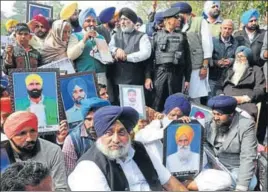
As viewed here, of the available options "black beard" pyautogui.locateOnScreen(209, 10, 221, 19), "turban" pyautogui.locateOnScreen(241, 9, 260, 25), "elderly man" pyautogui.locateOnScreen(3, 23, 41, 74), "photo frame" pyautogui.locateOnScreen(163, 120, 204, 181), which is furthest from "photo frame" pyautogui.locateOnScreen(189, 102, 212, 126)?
"turban" pyautogui.locateOnScreen(241, 9, 260, 25)

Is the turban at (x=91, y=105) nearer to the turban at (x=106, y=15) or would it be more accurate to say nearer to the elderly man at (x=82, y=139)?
the elderly man at (x=82, y=139)

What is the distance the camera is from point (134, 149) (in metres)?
3.85

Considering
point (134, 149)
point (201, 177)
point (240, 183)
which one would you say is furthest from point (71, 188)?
point (240, 183)

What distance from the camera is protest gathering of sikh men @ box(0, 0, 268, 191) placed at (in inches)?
149

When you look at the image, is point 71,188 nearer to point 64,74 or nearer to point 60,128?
point 60,128

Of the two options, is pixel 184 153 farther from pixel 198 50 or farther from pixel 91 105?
pixel 198 50

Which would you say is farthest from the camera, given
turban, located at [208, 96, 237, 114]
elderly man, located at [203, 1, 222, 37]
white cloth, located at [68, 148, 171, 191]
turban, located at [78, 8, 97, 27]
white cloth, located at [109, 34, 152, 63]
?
elderly man, located at [203, 1, 222, 37]

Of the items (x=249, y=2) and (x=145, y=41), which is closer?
(x=145, y=41)

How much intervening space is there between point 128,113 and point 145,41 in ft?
8.71

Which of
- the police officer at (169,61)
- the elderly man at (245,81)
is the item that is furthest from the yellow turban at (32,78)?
the elderly man at (245,81)

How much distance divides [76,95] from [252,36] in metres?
3.39

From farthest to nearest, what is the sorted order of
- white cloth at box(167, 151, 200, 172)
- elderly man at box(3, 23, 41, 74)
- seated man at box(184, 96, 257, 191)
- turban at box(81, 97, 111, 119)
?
elderly man at box(3, 23, 41, 74), seated man at box(184, 96, 257, 191), turban at box(81, 97, 111, 119), white cloth at box(167, 151, 200, 172)

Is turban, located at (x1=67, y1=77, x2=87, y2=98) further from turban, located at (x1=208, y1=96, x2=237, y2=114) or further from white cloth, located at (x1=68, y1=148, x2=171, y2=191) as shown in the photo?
white cloth, located at (x1=68, y1=148, x2=171, y2=191)

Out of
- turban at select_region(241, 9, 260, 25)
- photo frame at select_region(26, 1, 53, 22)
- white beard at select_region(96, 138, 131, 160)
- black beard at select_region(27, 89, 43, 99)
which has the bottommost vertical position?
white beard at select_region(96, 138, 131, 160)
